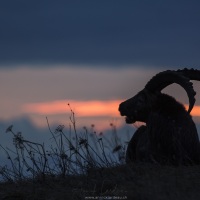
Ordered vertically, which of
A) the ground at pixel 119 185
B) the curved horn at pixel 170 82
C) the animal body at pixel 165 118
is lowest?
the ground at pixel 119 185

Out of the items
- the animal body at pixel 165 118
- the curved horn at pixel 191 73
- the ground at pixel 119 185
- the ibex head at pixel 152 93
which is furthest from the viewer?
the curved horn at pixel 191 73

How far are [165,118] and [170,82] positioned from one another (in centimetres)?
76

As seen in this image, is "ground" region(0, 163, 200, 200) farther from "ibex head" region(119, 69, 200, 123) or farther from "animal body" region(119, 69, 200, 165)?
"ibex head" region(119, 69, 200, 123)

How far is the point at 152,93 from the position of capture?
1388 centimetres

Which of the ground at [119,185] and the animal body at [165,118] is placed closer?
the ground at [119,185]

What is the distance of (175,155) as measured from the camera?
1323 cm

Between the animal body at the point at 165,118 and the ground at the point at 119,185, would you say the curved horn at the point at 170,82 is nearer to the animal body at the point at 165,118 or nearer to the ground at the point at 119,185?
the animal body at the point at 165,118

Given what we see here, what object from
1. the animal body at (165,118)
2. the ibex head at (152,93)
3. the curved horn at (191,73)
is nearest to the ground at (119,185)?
the animal body at (165,118)

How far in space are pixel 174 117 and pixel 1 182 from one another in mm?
3777

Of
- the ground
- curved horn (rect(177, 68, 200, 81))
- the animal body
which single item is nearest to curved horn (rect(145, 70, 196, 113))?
the animal body

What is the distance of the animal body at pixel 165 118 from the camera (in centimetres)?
1309

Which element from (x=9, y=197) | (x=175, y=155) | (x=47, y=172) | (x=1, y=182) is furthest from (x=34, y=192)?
(x=175, y=155)

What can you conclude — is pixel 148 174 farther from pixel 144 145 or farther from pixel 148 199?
pixel 144 145

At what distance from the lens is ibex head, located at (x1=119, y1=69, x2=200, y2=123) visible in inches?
504
